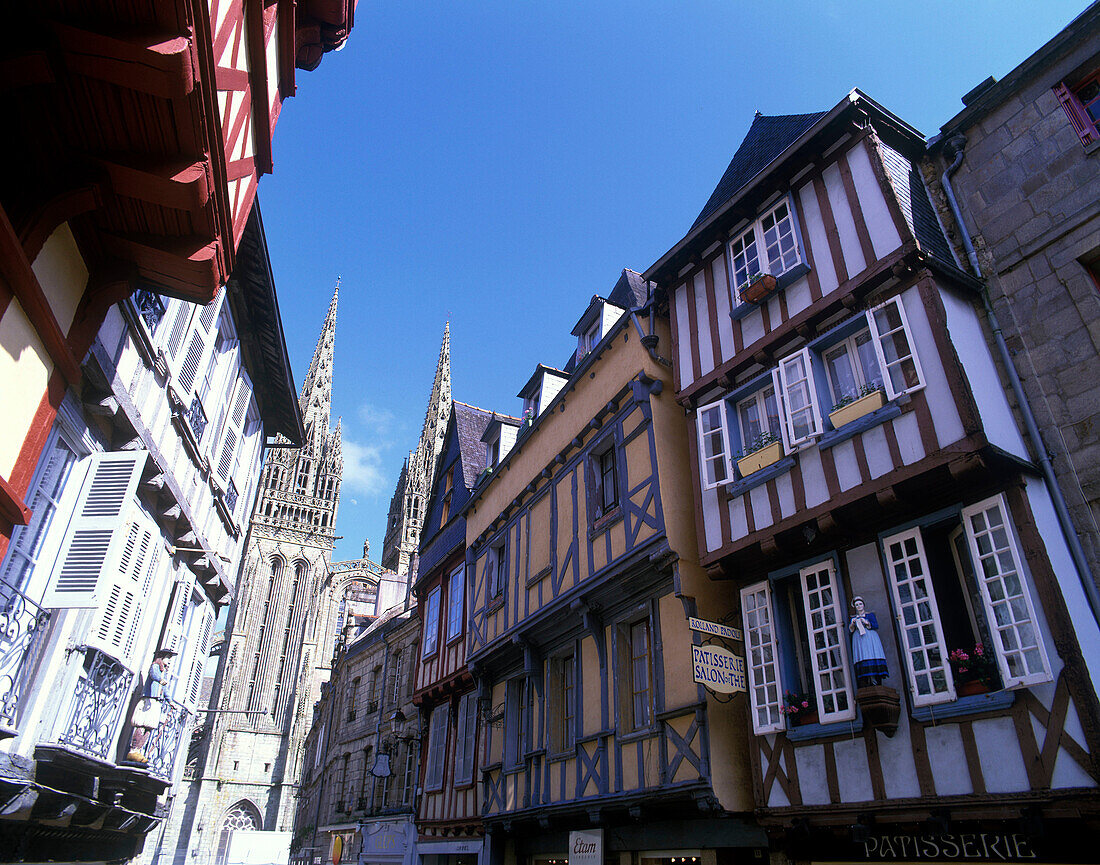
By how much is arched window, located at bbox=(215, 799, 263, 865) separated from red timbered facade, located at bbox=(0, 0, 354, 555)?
190 ft

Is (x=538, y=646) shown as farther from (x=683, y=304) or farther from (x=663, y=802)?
(x=683, y=304)

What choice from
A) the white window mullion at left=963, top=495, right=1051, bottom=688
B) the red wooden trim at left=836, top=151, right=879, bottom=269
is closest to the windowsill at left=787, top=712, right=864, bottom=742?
the white window mullion at left=963, top=495, right=1051, bottom=688

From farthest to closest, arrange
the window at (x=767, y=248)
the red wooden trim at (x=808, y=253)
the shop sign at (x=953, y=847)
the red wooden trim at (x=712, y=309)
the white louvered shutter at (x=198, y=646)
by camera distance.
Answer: the white louvered shutter at (x=198, y=646) < the red wooden trim at (x=712, y=309) < the window at (x=767, y=248) < the red wooden trim at (x=808, y=253) < the shop sign at (x=953, y=847)

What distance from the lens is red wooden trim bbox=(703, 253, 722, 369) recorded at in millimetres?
9414

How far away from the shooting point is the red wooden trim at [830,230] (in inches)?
314

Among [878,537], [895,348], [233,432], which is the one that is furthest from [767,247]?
[233,432]

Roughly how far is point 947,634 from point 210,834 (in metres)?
60.2

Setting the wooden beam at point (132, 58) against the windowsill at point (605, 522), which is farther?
the windowsill at point (605, 522)

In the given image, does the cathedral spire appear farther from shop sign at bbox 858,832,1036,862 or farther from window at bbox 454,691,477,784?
shop sign at bbox 858,832,1036,862

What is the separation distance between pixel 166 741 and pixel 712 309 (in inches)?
365

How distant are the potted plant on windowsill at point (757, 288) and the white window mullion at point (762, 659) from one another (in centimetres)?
334

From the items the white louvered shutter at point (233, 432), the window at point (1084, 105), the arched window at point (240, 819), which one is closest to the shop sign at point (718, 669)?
the window at point (1084, 105)

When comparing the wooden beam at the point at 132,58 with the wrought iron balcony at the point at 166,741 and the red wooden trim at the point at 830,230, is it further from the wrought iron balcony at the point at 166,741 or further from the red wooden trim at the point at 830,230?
the wrought iron balcony at the point at 166,741

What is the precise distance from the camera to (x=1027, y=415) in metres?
6.83
